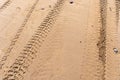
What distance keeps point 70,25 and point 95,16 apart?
874 mm

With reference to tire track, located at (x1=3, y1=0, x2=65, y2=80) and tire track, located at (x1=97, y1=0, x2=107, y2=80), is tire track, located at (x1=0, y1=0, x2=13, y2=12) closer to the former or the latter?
tire track, located at (x1=3, y1=0, x2=65, y2=80)

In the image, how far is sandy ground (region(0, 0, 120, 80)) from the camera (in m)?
4.77

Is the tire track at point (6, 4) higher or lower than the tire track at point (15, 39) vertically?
higher

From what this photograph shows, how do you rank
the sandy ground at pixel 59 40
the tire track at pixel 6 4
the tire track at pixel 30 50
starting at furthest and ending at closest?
the tire track at pixel 6 4 < the sandy ground at pixel 59 40 < the tire track at pixel 30 50

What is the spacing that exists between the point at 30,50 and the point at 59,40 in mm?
777

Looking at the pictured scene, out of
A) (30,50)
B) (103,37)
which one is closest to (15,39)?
(30,50)

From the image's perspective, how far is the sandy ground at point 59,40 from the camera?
4.77 m

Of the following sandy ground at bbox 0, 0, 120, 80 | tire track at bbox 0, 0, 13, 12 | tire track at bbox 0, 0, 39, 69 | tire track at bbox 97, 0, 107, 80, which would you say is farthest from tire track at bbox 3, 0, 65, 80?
tire track at bbox 0, 0, 13, 12

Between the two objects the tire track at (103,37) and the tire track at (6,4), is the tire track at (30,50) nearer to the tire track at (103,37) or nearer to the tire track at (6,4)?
the tire track at (103,37)

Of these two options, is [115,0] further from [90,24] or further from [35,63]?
[35,63]

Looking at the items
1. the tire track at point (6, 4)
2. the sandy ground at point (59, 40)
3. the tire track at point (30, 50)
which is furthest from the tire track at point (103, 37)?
the tire track at point (6, 4)

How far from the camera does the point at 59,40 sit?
562cm

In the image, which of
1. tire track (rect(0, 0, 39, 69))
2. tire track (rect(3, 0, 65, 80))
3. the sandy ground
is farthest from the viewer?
tire track (rect(0, 0, 39, 69))

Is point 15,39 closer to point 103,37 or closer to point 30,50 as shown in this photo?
point 30,50
